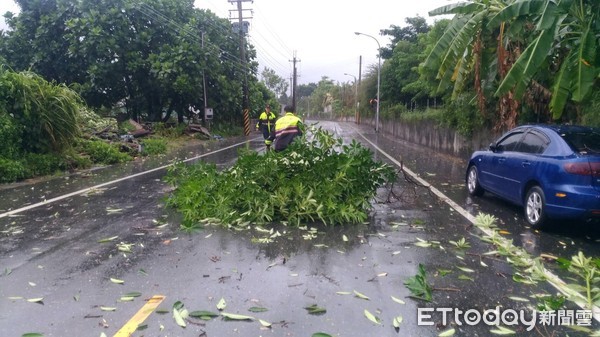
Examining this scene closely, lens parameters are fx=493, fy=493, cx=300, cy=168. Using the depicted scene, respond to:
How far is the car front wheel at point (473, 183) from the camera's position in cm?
1028

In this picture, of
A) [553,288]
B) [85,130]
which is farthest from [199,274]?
[85,130]

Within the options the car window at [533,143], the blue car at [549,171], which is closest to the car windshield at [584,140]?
the blue car at [549,171]

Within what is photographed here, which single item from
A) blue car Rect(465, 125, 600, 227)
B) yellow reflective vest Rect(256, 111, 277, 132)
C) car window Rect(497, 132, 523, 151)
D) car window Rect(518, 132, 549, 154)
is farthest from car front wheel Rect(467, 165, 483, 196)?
yellow reflective vest Rect(256, 111, 277, 132)

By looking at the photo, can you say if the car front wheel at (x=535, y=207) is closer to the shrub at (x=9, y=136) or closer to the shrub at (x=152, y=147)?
the shrub at (x=9, y=136)

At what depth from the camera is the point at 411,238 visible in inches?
273

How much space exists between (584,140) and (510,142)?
1691mm

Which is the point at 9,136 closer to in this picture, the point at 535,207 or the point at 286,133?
the point at 286,133

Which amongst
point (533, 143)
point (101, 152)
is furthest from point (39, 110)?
point (533, 143)

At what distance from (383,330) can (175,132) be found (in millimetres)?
27486

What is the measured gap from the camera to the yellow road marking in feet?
13.0

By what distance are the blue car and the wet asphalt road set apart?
1.36 feet

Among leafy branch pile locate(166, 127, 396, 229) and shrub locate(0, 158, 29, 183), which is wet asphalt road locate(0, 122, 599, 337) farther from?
shrub locate(0, 158, 29, 183)

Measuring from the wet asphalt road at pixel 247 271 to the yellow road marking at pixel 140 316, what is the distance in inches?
2.4

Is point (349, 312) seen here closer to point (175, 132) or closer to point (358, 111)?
point (175, 132)
